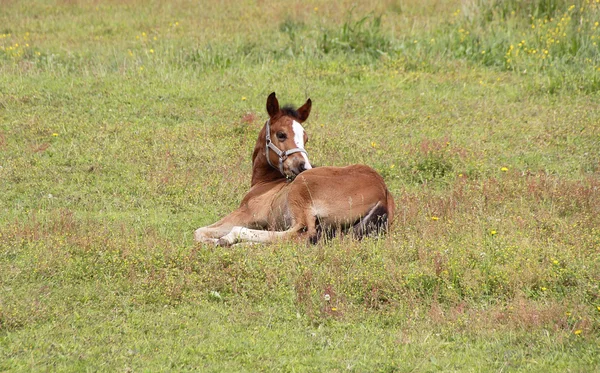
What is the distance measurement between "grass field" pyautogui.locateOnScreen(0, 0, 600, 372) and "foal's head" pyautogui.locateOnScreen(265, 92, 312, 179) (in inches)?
38.0

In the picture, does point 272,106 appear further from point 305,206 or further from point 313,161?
point 313,161

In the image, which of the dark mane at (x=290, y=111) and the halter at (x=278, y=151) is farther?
the dark mane at (x=290, y=111)

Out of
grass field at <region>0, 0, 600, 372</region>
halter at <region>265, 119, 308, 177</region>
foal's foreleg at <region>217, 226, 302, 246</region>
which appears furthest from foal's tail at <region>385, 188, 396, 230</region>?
halter at <region>265, 119, 308, 177</region>

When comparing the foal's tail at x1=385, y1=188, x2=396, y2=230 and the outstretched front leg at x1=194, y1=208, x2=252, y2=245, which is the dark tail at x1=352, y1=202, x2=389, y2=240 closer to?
the foal's tail at x1=385, y1=188, x2=396, y2=230

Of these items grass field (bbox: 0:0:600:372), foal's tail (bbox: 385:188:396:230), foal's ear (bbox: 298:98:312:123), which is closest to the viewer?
grass field (bbox: 0:0:600:372)

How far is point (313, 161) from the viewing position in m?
10.4

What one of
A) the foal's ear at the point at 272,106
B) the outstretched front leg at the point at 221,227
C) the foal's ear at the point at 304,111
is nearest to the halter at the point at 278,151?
the foal's ear at the point at 272,106

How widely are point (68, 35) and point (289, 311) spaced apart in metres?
12.4

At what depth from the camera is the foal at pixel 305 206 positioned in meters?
7.38

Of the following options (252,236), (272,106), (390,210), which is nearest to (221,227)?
(252,236)

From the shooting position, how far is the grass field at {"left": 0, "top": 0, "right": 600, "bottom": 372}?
5.55 m

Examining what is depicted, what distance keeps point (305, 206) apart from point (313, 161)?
3.01 meters

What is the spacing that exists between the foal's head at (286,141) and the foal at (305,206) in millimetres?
10

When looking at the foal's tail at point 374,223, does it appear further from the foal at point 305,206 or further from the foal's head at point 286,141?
the foal's head at point 286,141
